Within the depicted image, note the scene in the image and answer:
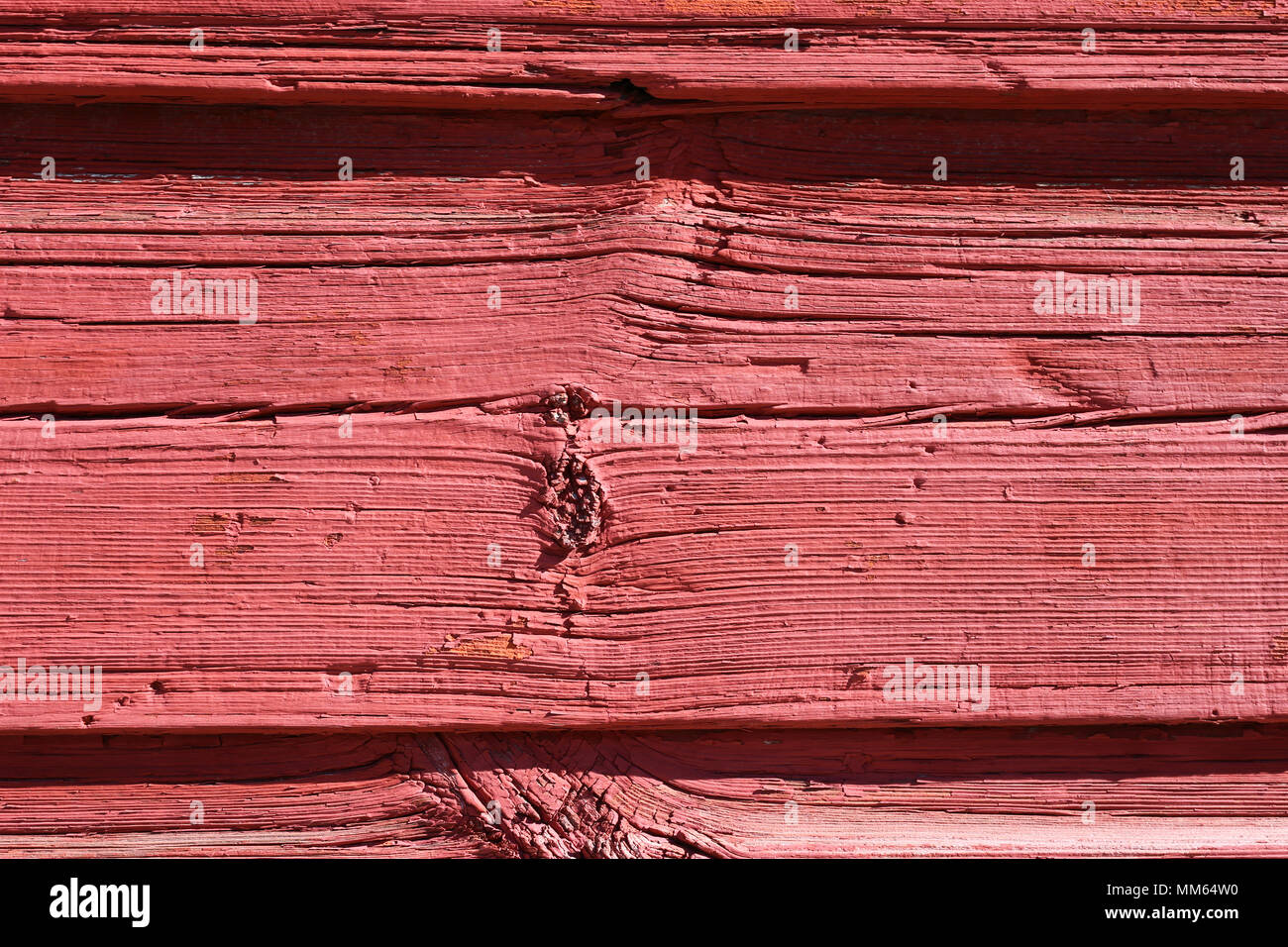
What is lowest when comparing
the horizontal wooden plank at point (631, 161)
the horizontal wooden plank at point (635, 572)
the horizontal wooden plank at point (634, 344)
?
the horizontal wooden plank at point (635, 572)

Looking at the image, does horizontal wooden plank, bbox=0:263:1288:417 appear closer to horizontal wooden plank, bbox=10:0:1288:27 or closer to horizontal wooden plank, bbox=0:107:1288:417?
horizontal wooden plank, bbox=0:107:1288:417

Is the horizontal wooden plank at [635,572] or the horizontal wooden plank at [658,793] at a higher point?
the horizontal wooden plank at [635,572]

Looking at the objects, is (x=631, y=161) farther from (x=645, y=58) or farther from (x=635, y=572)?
(x=635, y=572)

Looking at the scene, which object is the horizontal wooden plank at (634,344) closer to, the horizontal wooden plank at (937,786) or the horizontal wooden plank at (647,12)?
the horizontal wooden plank at (647,12)

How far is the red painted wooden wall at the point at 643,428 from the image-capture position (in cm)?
121

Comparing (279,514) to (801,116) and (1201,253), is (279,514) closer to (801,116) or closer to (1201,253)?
(801,116)

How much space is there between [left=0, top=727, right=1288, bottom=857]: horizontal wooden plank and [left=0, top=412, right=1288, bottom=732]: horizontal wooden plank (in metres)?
0.07

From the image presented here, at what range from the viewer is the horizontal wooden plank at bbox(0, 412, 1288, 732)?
47.5 inches

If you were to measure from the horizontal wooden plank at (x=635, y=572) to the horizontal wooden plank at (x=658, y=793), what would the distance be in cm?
7

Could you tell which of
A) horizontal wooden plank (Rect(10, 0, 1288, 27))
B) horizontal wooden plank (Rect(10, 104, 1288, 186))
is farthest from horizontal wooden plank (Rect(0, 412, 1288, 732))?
horizontal wooden plank (Rect(10, 0, 1288, 27))

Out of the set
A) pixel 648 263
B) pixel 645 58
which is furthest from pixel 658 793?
pixel 645 58

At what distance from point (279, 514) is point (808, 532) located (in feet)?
2.49

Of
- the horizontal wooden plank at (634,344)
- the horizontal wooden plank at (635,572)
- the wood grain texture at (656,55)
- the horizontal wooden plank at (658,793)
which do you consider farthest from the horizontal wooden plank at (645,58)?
the horizontal wooden plank at (658,793)

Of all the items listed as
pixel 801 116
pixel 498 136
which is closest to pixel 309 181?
pixel 498 136
